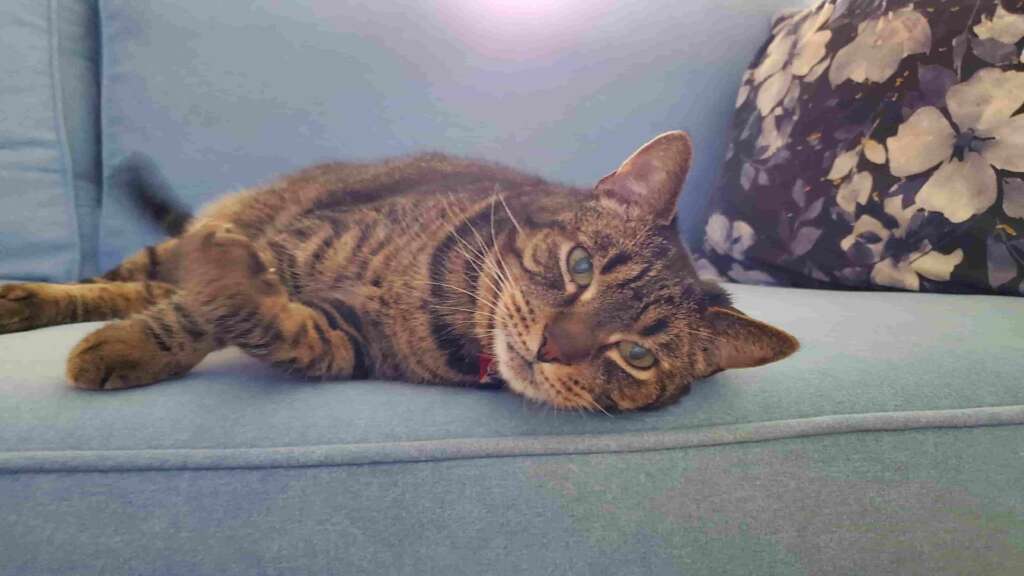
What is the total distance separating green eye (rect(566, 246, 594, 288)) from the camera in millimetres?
860

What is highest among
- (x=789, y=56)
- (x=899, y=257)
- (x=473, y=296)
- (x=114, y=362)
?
(x=789, y=56)

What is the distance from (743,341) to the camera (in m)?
0.81

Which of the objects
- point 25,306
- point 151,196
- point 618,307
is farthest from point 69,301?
point 618,307

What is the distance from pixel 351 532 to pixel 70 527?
0.27 m

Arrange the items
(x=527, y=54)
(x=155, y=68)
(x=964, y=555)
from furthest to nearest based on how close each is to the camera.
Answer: (x=527, y=54)
(x=155, y=68)
(x=964, y=555)

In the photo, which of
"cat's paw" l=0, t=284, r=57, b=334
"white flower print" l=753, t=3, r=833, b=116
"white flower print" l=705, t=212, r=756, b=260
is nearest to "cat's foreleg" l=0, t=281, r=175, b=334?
"cat's paw" l=0, t=284, r=57, b=334

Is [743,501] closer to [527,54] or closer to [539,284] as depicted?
[539,284]

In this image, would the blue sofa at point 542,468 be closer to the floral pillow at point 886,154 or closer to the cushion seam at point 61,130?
the floral pillow at point 886,154

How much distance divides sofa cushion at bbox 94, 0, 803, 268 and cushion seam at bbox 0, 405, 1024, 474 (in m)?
0.98

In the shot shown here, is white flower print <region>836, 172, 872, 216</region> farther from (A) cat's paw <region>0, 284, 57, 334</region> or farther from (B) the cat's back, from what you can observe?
(A) cat's paw <region>0, 284, 57, 334</region>

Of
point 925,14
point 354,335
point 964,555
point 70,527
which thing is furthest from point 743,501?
point 925,14

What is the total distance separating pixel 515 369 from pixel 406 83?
105 cm

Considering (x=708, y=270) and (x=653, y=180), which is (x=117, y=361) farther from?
(x=708, y=270)

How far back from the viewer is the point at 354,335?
0.88 metres
